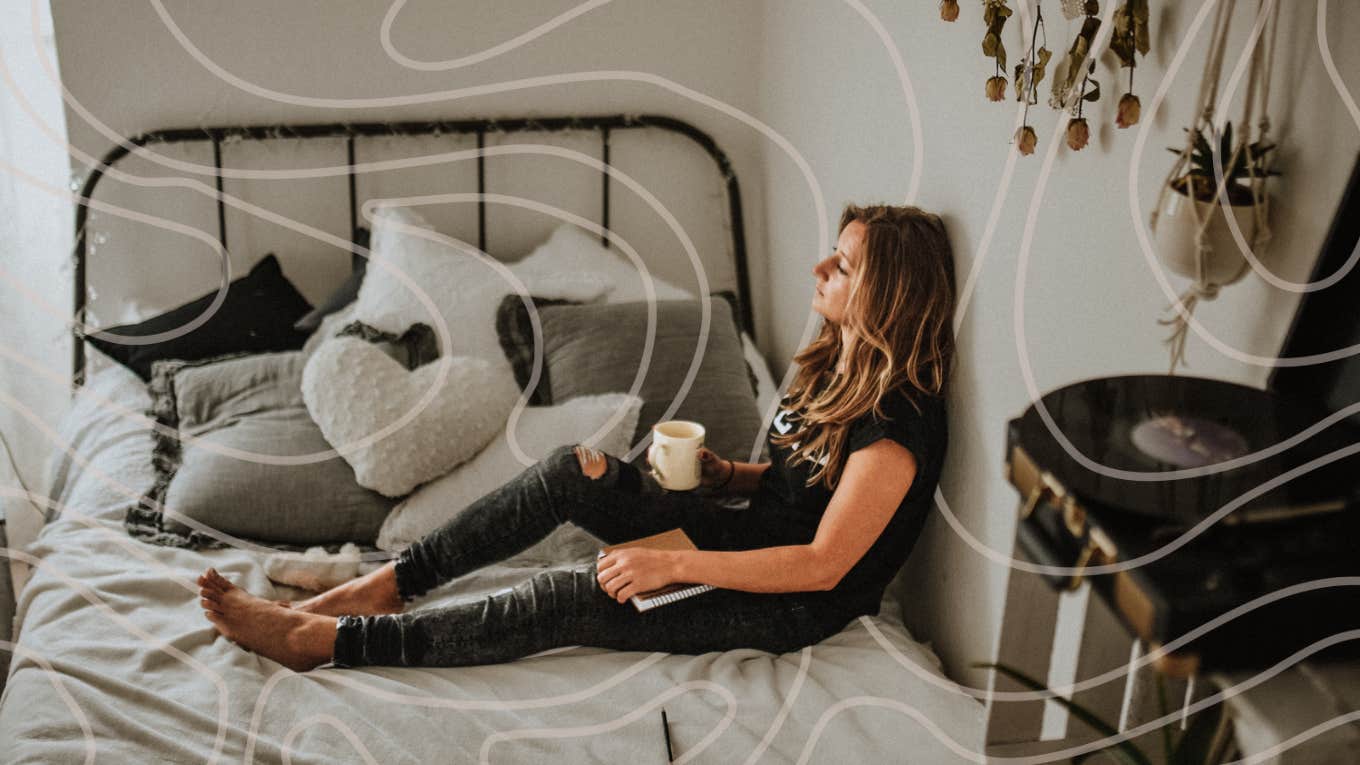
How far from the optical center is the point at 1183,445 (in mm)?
707

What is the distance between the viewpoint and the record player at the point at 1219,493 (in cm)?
59

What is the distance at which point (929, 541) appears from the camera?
165cm

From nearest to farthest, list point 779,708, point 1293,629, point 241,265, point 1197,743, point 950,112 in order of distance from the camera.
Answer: point 1293,629, point 1197,743, point 779,708, point 950,112, point 241,265

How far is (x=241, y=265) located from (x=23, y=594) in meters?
1.06

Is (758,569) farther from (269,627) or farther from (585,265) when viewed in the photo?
(585,265)

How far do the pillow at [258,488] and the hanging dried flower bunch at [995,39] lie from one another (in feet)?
3.90

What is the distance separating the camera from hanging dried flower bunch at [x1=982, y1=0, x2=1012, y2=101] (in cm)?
122

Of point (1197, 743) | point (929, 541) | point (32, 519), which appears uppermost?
point (1197, 743)

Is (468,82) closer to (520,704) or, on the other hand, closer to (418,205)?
(418,205)

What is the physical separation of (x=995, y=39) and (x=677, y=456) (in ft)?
2.52

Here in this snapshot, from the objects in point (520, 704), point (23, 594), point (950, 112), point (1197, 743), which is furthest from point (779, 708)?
point (23, 594)

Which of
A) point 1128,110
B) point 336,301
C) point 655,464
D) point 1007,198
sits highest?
point 1128,110

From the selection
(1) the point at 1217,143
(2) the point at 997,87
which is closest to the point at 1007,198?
(2) the point at 997,87

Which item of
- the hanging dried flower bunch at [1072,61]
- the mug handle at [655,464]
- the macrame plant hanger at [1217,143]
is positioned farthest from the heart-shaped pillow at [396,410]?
the macrame plant hanger at [1217,143]
